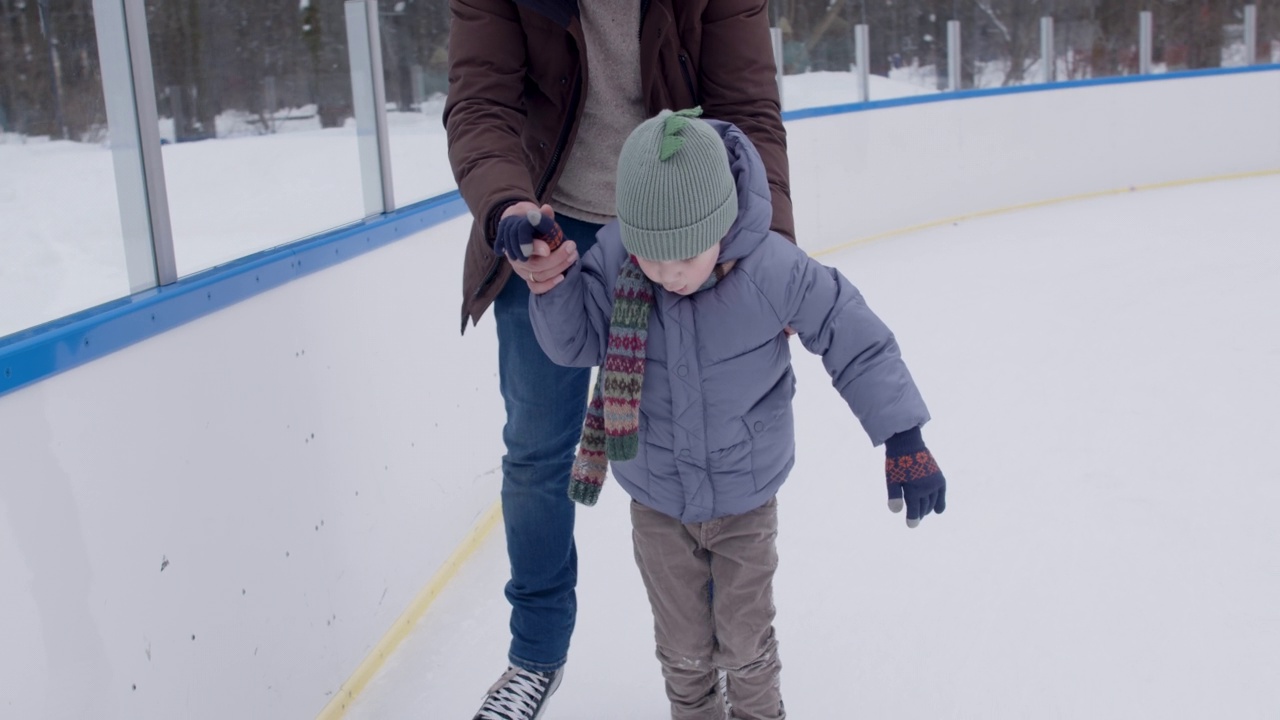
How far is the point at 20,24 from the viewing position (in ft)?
4.61

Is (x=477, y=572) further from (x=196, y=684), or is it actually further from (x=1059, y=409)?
(x=1059, y=409)

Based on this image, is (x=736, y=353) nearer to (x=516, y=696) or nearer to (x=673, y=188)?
(x=673, y=188)

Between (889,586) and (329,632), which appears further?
(889,586)

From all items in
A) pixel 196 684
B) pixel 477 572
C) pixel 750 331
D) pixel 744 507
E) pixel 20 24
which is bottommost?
pixel 477 572

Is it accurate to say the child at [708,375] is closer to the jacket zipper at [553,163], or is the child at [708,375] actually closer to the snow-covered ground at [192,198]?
the jacket zipper at [553,163]

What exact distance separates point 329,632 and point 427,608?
0.46m

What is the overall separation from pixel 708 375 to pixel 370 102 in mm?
1540

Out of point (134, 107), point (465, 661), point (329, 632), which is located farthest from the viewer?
point (465, 661)

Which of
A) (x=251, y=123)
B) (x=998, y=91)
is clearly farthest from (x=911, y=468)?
(x=998, y=91)

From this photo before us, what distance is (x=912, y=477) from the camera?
143 cm

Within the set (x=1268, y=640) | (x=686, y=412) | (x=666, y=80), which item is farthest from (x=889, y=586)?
(x=666, y=80)

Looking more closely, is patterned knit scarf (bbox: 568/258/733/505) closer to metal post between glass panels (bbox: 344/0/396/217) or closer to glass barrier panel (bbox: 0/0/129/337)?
glass barrier panel (bbox: 0/0/129/337)

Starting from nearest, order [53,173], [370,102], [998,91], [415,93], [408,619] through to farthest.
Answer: [53,173], [408,619], [370,102], [415,93], [998,91]

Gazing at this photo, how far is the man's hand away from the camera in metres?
1.36
